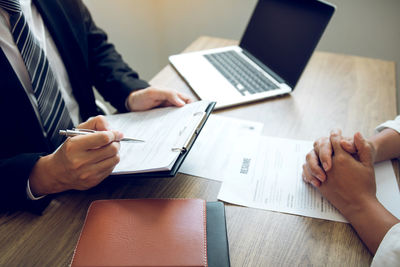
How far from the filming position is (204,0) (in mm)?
1854

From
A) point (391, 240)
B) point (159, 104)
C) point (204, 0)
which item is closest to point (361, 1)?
point (204, 0)

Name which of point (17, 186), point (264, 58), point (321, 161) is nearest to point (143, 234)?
point (17, 186)

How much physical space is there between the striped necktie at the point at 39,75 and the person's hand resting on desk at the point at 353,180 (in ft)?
2.15

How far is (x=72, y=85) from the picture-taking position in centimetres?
98

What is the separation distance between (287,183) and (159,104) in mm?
419

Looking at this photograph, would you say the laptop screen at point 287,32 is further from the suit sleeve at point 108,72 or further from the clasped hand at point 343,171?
the suit sleeve at point 108,72

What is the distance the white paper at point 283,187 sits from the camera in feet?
1.96

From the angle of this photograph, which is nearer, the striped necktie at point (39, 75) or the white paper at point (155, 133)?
the white paper at point (155, 133)

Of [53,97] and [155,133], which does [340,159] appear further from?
[53,97]

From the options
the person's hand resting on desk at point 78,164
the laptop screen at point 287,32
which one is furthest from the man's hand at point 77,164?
the laptop screen at point 287,32

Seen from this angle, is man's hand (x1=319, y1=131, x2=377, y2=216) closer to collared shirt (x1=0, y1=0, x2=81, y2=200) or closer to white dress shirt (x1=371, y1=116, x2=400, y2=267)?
white dress shirt (x1=371, y1=116, x2=400, y2=267)

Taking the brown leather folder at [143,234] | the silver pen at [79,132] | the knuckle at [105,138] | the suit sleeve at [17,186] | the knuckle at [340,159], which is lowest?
the suit sleeve at [17,186]

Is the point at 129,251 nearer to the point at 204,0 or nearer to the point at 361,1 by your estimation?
the point at 361,1

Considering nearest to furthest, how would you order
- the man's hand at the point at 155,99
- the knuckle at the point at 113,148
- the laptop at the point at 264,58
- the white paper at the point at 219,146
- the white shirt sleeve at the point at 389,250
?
1. the white shirt sleeve at the point at 389,250
2. the knuckle at the point at 113,148
3. the white paper at the point at 219,146
4. the man's hand at the point at 155,99
5. the laptop at the point at 264,58
